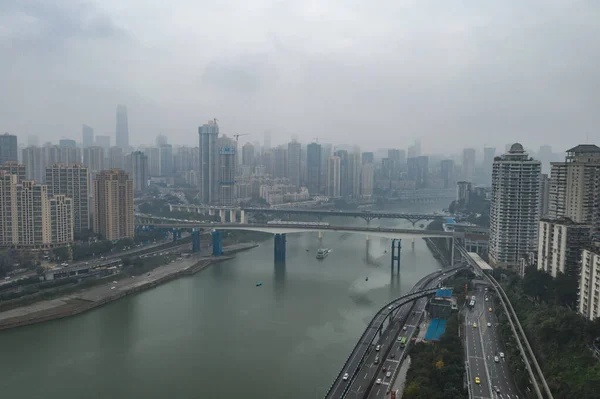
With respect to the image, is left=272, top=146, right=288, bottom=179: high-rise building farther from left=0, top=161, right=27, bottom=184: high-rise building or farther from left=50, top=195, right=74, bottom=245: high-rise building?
left=50, top=195, right=74, bottom=245: high-rise building

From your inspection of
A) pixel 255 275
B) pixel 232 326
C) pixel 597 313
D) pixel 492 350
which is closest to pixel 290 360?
pixel 232 326

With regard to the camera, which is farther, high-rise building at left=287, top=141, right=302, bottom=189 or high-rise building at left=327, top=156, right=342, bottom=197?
high-rise building at left=287, top=141, right=302, bottom=189

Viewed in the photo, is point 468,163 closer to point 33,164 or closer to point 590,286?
point 33,164

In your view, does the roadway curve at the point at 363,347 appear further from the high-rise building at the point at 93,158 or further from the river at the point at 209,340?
the high-rise building at the point at 93,158

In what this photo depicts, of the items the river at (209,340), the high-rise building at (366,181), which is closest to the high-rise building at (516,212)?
the river at (209,340)

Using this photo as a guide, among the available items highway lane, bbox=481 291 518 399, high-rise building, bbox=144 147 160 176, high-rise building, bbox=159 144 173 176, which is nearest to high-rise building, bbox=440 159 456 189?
high-rise building, bbox=159 144 173 176

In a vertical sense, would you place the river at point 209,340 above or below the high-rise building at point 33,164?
below
